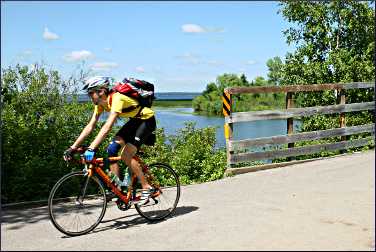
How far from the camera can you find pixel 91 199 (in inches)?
265

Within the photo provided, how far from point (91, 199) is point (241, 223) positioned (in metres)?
1.88

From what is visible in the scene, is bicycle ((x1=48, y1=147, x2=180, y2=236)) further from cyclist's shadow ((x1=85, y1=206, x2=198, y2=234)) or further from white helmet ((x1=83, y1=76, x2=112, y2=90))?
white helmet ((x1=83, y1=76, x2=112, y2=90))

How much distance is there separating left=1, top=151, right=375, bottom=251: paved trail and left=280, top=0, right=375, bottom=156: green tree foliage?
690cm

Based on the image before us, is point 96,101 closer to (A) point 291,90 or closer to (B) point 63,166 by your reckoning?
(B) point 63,166

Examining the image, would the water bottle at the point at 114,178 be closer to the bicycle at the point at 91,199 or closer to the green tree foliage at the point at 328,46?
the bicycle at the point at 91,199

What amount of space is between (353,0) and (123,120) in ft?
26.7

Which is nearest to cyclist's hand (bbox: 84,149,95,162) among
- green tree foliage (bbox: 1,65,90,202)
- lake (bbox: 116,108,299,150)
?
green tree foliage (bbox: 1,65,90,202)

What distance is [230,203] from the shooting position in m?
7.74

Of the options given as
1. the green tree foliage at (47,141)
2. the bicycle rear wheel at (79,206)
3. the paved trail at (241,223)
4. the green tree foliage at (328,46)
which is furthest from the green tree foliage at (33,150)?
the green tree foliage at (328,46)

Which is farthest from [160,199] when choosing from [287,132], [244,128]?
[244,128]

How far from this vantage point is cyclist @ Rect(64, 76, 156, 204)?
20.9 feet

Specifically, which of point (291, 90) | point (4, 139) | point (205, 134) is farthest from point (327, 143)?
point (4, 139)

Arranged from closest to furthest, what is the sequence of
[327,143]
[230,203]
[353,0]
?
[230,203] → [327,143] → [353,0]

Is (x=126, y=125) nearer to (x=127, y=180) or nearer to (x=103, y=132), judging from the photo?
(x=103, y=132)
